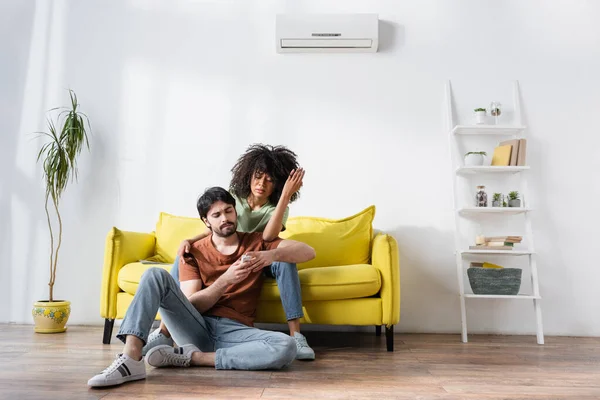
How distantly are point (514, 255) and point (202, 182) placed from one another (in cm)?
218

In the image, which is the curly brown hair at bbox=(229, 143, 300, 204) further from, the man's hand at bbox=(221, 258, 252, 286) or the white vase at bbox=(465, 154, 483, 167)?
the white vase at bbox=(465, 154, 483, 167)

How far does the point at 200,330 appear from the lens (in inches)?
89.6

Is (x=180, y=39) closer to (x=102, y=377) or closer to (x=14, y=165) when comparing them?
(x=14, y=165)

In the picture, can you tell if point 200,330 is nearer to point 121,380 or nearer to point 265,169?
point 121,380

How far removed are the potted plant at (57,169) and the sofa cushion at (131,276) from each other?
68cm

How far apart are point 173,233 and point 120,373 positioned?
152 centimetres

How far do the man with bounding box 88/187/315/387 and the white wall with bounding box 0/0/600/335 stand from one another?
1273mm

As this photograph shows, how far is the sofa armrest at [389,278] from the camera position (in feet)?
9.21

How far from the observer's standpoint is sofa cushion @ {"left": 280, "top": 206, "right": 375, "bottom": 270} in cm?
324

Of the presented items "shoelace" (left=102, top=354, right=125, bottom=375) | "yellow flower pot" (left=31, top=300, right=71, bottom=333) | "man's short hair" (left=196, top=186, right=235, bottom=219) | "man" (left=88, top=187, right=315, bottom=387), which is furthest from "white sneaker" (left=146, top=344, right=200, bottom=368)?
"yellow flower pot" (left=31, top=300, right=71, bottom=333)

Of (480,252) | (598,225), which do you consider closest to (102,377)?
(480,252)

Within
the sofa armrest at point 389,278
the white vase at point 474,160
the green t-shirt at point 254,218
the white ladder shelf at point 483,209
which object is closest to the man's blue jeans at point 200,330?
the green t-shirt at point 254,218

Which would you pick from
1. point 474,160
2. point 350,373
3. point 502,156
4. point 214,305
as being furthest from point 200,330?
point 502,156

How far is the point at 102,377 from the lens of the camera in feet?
6.23
